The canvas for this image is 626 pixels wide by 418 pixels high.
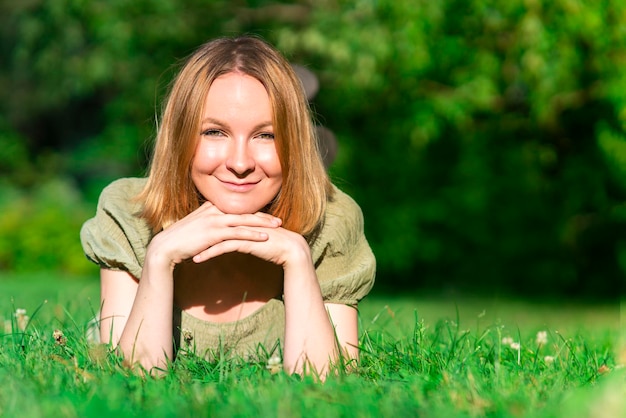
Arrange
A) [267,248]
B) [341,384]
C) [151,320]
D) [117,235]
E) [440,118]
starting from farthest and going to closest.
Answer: [440,118], [117,235], [267,248], [151,320], [341,384]

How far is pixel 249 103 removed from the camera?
298cm

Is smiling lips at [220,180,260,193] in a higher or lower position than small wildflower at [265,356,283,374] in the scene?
higher

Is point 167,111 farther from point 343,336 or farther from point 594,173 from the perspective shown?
point 594,173

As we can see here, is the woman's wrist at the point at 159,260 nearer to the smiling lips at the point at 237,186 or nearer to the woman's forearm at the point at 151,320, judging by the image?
the woman's forearm at the point at 151,320

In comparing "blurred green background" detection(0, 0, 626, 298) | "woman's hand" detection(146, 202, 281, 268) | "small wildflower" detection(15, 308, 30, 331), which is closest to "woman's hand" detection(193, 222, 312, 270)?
"woman's hand" detection(146, 202, 281, 268)

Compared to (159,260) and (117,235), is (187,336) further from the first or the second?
(117,235)

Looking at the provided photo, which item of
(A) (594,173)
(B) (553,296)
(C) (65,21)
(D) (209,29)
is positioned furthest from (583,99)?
(C) (65,21)

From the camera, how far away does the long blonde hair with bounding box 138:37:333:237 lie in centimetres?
303

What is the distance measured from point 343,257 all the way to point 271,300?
13.1 inches

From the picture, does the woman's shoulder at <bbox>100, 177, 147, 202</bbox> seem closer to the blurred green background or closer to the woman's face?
the woman's face

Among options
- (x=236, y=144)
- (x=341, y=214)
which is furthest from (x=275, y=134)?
(x=341, y=214)

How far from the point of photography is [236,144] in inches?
117

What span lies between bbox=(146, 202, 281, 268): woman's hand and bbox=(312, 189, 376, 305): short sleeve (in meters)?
0.34

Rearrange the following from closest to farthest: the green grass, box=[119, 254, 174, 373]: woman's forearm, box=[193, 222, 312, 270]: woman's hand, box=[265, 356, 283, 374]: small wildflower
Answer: the green grass < box=[265, 356, 283, 374]: small wildflower < box=[119, 254, 174, 373]: woman's forearm < box=[193, 222, 312, 270]: woman's hand
